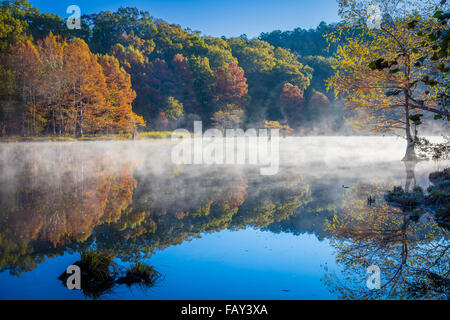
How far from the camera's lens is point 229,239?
6.39 meters

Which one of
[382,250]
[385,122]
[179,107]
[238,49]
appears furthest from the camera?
[238,49]

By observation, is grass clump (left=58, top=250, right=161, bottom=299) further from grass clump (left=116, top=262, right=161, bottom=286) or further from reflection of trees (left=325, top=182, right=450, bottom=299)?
reflection of trees (left=325, top=182, right=450, bottom=299)

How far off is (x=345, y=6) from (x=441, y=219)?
1161 centimetres

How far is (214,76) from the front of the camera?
52.5 meters

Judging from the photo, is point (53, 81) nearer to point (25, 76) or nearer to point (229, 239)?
point (25, 76)

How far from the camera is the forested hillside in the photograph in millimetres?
33594

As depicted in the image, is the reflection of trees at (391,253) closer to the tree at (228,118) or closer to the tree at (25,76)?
the tree at (25,76)

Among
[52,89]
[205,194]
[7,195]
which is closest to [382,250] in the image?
[205,194]

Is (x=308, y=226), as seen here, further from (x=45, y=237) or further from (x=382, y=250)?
(x=45, y=237)

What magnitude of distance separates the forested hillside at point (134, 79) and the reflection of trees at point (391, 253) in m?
19.7

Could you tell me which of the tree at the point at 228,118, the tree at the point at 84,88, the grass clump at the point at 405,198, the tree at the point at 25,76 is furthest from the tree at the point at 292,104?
the grass clump at the point at 405,198

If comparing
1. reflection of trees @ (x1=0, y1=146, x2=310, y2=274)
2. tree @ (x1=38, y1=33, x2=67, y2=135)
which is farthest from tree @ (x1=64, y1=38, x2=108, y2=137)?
reflection of trees @ (x1=0, y1=146, x2=310, y2=274)

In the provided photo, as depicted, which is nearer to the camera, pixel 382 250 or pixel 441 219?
pixel 382 250

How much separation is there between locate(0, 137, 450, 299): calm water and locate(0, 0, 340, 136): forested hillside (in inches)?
723
